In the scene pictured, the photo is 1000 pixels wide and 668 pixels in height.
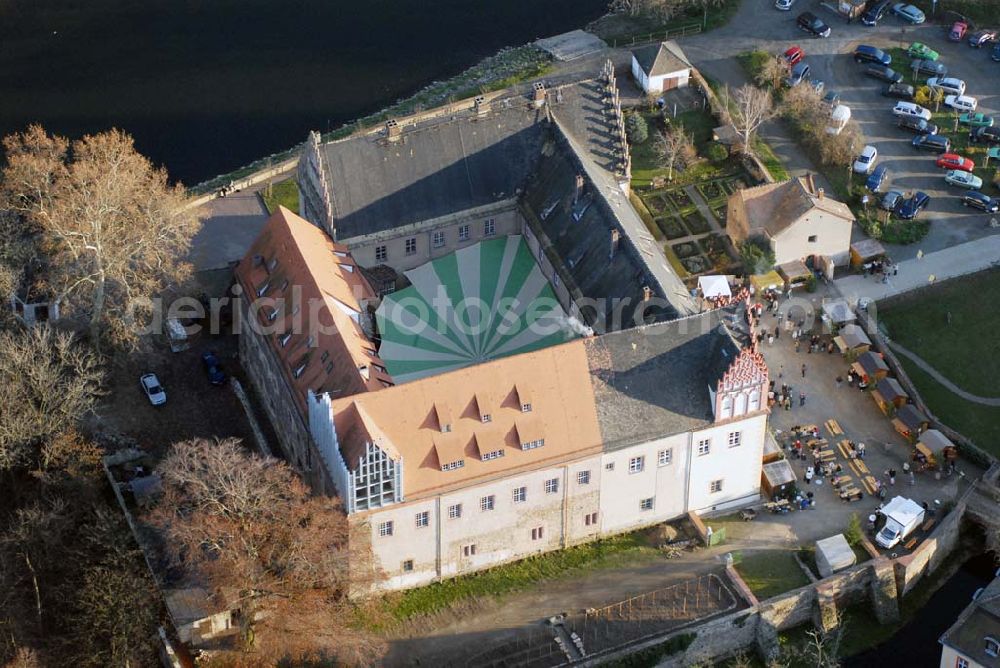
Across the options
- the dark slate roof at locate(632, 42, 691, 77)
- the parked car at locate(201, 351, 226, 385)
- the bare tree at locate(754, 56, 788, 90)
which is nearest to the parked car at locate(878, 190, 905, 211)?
the bare tree at locate(754, 56, 788, 90)

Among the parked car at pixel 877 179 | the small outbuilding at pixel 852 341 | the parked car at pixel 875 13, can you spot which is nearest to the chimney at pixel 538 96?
the small outbuilding at pixel 852 341

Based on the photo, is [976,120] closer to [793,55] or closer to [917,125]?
[917,125]

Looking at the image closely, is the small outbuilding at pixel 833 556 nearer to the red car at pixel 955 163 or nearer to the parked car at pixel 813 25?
the red car at pixel 955 163

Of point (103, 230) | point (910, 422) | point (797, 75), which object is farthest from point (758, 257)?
point (103, 230)

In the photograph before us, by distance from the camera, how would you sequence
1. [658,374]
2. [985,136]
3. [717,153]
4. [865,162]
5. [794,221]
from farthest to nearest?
[985,136], [717,153], [865,162], [794,221], [658,374]

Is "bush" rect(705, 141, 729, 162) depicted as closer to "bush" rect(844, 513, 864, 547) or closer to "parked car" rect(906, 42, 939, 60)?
"parked car" rect(906, 42, 939, 60)
